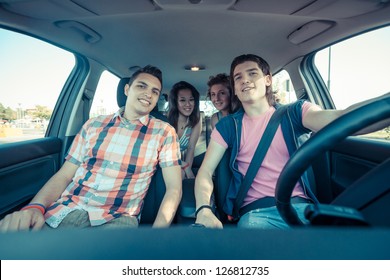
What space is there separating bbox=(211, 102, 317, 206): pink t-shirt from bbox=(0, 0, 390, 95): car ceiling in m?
0.79

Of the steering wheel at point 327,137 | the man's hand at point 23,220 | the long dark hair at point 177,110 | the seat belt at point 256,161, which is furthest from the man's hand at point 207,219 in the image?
the long dark hair at point 177,110

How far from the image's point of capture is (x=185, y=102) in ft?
9.00

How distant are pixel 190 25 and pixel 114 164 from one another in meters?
1.31

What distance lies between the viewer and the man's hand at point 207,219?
1116 millimetres

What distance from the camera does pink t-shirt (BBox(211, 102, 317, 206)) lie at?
1.37 meters

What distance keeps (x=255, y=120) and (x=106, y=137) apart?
0.96m

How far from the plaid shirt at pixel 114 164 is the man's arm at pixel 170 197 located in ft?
0.18

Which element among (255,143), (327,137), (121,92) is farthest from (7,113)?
(327,137)

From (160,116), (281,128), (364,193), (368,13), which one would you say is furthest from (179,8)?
(364,193)

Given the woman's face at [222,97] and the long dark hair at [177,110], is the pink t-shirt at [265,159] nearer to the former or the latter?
the woman's face at [222,97]

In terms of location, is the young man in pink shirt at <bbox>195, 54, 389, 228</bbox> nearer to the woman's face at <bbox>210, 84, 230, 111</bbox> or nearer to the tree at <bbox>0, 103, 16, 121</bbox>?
the woman's face at <bbox>210, 84, 230, 111</bbox>

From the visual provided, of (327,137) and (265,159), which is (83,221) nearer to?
(265,159)

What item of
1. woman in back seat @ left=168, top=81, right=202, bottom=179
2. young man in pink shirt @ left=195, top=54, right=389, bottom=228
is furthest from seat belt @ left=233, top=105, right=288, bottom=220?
woman in back seat @ left=168, top=81, right=202, bottom=179

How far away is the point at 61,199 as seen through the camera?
1388mm
